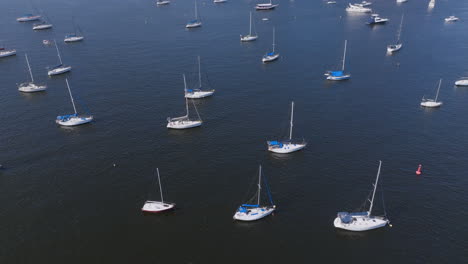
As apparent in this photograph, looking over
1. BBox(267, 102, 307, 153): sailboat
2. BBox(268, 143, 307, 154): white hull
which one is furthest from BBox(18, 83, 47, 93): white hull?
BBox(268, 143, 307, 154): white hull

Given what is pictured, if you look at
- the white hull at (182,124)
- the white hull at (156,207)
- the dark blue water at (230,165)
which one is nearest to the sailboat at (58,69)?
the dark blue water at (230,165)

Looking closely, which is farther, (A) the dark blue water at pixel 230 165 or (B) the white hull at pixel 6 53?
(B) the white hull at pixel 6 53

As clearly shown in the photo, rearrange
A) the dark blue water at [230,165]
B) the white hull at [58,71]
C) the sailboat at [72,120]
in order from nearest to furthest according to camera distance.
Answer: the dark blue water at [230,165] → the sailboat at [72,120] → the white hull at [58,71]

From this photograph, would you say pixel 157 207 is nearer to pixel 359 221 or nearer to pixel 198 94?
pixel 359 221

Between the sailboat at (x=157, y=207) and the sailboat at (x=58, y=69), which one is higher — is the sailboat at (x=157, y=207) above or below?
below

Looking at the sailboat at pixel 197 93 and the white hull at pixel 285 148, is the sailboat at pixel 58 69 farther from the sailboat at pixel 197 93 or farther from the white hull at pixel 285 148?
the white hull at pixel 285 148

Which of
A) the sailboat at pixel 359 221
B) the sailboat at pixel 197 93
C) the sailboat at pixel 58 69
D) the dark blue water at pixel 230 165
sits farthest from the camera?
the sailboat at pixel 58 69
